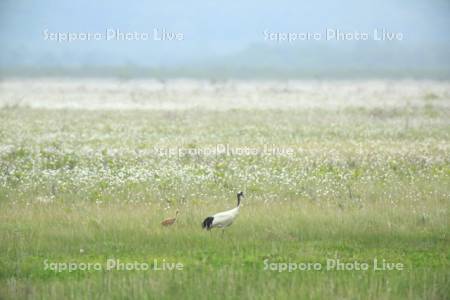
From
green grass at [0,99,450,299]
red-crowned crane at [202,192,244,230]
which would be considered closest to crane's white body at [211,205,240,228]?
red-crowned crane at [202,192,244,230]

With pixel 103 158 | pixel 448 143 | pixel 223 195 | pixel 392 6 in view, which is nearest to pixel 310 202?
pixel 223 195

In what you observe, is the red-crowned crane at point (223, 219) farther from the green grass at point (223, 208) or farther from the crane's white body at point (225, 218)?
the green grass at point (223, 208)

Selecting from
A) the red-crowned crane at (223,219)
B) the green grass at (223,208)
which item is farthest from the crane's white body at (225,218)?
the green grass at (223,208)

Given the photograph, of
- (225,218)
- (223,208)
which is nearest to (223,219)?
(225,218)

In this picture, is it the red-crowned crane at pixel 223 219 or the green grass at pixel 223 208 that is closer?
the green grass at pixel 223 208

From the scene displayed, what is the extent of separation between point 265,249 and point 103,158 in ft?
38.2

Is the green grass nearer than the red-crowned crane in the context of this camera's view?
Yes

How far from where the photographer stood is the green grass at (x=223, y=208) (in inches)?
475

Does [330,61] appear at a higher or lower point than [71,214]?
higher

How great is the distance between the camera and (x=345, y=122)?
41656 millimetres

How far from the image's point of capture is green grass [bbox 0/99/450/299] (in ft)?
39.6

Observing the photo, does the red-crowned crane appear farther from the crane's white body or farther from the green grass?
the green grass

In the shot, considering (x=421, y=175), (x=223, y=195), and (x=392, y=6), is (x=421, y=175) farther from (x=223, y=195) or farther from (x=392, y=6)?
(x=392, y=6)

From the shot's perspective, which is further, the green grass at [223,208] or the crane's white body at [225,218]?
the crane's white body at [225,218]
